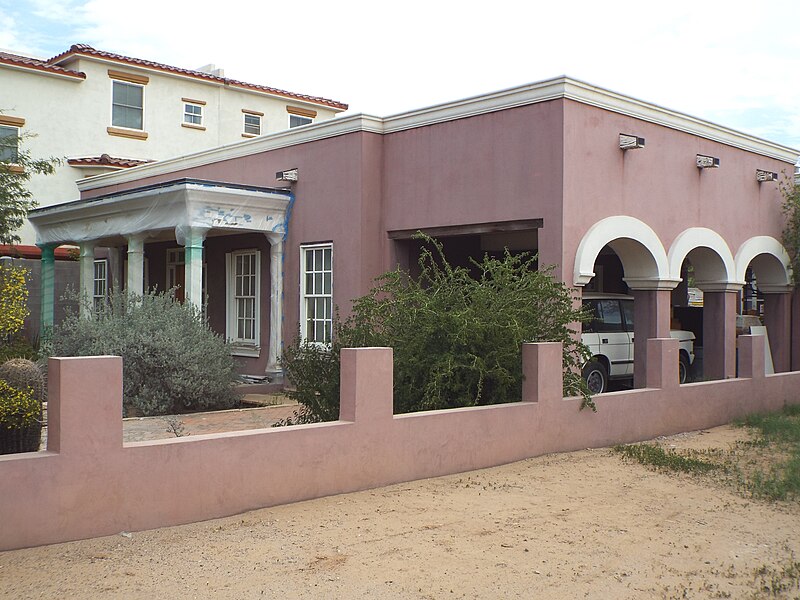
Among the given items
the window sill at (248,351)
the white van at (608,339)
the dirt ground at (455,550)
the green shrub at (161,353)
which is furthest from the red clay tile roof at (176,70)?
the dirt ground at (455,550)

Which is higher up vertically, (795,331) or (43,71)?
(43,71)

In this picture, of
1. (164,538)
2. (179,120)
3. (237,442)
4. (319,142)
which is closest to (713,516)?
(237,442)

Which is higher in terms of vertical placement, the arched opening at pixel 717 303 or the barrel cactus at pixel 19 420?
the arched opening at pixel 717 303

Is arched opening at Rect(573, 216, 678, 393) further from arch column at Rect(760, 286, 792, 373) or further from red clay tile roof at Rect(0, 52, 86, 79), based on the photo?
red clay tile roof at Rect(0, 52, 86, 79)

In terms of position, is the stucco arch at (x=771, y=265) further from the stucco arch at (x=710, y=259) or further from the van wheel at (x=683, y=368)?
the van wheel at (x=683, y=368)

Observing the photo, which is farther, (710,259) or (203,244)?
(203,244)

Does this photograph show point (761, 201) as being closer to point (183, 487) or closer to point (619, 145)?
point (619, 145)

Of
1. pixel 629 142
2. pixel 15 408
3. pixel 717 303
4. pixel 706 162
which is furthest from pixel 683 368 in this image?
pixel 15 408

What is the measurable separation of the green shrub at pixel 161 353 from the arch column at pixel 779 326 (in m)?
10.1

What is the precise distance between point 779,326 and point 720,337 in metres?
2.15

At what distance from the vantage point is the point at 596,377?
45.5ft

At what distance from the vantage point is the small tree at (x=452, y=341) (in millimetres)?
8742

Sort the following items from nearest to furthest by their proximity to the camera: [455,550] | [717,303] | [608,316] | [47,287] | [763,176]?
[455,550] → [608,316] → [717,303] → [763,176] → [47,287]

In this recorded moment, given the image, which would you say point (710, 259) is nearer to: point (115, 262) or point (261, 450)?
point (261, 450)
